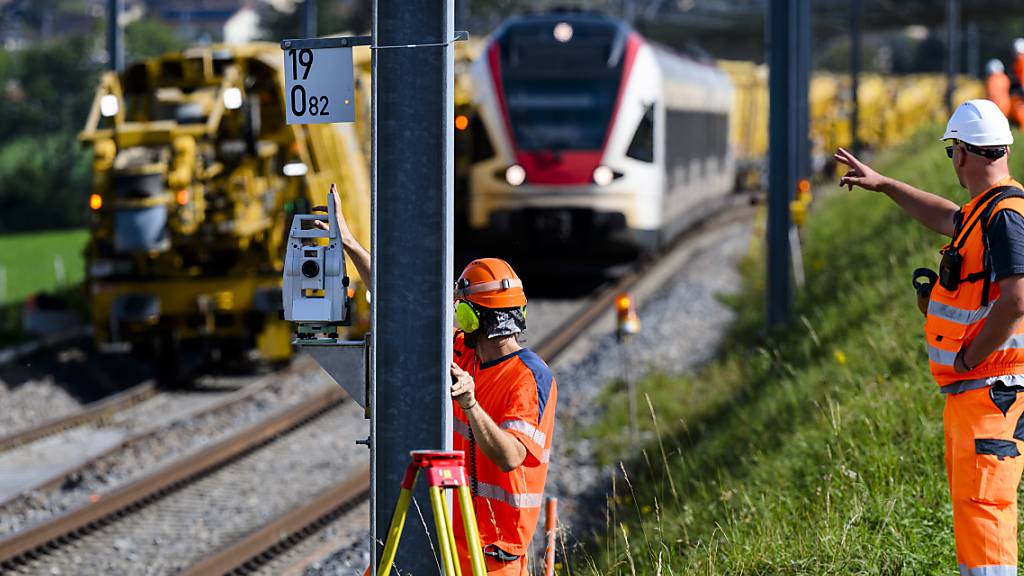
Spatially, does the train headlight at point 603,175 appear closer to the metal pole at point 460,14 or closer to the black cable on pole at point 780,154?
the metal pole at point 460,14

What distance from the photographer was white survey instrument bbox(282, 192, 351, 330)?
4934mm

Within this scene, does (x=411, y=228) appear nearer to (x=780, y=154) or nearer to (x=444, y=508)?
(x=444, y=508)

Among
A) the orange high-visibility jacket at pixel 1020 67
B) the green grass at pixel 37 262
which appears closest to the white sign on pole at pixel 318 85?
the orange high-visibility jacket at pixel 1020 67

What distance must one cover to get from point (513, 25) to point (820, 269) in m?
4.98

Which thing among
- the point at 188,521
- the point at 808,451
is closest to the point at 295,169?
the point at 188,521

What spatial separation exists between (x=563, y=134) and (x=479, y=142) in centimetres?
110

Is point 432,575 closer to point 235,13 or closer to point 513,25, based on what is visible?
point 513,25

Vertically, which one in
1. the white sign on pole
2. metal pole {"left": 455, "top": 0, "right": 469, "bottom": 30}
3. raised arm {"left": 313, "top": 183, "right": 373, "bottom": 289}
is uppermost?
metal pole {"left": 455, "top": 0, "right": 469, "bottom": 30}

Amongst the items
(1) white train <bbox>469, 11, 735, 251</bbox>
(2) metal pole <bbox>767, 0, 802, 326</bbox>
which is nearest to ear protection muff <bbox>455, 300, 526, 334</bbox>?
(2) metal pole <bbox>767, 0, 802, 326</bbox>

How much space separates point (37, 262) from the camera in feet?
99.9

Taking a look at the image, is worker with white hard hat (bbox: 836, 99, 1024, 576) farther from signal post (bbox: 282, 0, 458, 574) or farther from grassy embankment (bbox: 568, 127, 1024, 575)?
signal post (bbox: 282, 0, 458, 574)

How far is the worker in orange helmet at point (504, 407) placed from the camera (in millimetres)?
4793

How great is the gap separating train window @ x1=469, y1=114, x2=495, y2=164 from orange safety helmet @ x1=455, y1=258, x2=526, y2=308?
46.3ft

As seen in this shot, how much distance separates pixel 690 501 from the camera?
8391 mm
